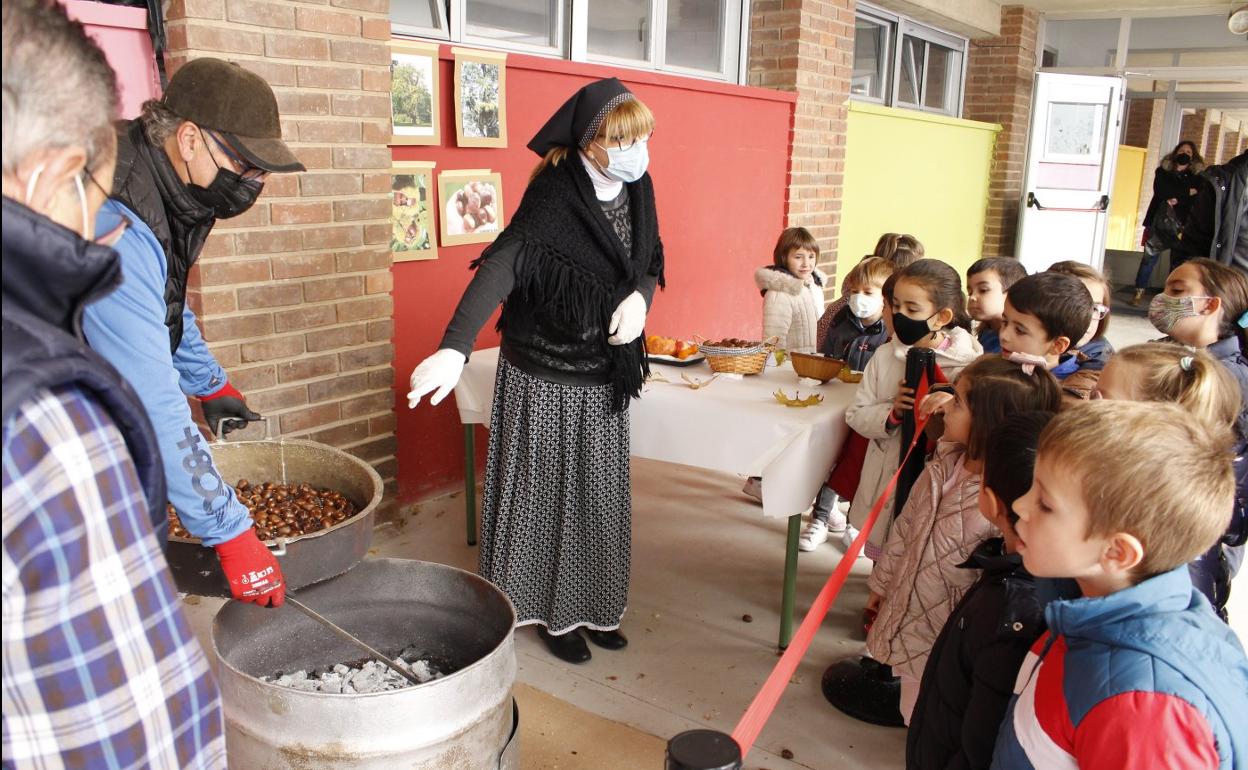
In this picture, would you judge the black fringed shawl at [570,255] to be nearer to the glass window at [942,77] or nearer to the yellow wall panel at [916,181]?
the yellow wall panel at [916,181]

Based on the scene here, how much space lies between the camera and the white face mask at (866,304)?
12.9 ft

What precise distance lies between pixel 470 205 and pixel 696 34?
2.90 metres

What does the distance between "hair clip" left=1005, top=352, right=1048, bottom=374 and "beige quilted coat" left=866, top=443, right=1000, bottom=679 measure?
11.1 inches

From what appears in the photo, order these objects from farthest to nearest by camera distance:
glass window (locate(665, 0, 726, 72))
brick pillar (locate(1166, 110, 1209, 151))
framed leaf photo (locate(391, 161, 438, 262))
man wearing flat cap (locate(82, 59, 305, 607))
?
1. brick pillar (locate(1166, 110, 1209, 151))
2. glass window (locate(665, 0, 726, 72))
3. framed leaf photo (locate(391, 161, 438, 262))
4. man wearing flat cap (locate(82, 59, 305, 607))

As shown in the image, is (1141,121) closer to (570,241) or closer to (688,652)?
(688,652)

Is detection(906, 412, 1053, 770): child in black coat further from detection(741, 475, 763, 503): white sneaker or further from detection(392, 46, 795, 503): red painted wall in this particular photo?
detection(392, 46, 795, 503): red painted wall

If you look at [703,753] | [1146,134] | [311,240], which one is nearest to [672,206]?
[311,240]

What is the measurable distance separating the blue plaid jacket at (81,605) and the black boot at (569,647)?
226 cm

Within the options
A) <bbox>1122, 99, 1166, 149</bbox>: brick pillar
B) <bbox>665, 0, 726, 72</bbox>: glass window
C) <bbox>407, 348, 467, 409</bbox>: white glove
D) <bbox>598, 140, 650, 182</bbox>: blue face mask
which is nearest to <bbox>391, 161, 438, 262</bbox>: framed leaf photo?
<bbox>598, 140, 650, 182</bbox>: blue face mask

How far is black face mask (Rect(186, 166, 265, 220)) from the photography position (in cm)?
205

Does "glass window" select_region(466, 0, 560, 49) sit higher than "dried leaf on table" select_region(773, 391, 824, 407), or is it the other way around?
"glass window" select_region(466, 0, 560, 49)

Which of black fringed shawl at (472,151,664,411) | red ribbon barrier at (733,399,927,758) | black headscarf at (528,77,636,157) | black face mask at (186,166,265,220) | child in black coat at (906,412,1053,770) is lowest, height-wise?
red ribbon barrier at (733,399,927,758)

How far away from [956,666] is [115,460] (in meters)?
1.57

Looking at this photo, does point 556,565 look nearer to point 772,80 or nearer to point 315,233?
point 315,233
